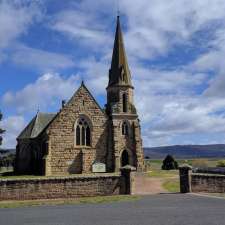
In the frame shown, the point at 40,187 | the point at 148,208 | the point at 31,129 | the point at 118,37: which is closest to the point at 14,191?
the point at 40,187

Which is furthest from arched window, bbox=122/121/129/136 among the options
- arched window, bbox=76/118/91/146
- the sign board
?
the sign board

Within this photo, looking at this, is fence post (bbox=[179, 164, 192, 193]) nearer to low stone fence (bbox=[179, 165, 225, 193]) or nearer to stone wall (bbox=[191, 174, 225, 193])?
low stone fence (bbox=[179, 165, 225, 193])

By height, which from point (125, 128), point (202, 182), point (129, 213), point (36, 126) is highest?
point (36, 126)

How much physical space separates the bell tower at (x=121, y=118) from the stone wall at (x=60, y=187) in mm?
21982

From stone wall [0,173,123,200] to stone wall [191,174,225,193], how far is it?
4.11 metres

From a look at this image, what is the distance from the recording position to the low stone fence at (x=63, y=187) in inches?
915

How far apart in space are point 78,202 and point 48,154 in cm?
2485

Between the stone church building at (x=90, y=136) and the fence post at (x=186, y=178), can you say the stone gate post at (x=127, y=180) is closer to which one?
the fence post at (x=186, y=178)

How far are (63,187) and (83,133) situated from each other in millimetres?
23532

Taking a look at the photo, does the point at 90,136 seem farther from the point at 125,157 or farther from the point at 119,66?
the point at 119,66

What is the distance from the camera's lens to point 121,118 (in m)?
49.5

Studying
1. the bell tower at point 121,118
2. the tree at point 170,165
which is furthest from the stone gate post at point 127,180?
the tree at point 170,165

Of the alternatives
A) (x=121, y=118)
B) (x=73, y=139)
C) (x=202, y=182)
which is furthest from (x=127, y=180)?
(x=121, y=118)

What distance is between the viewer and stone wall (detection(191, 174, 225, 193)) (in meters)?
24.5
